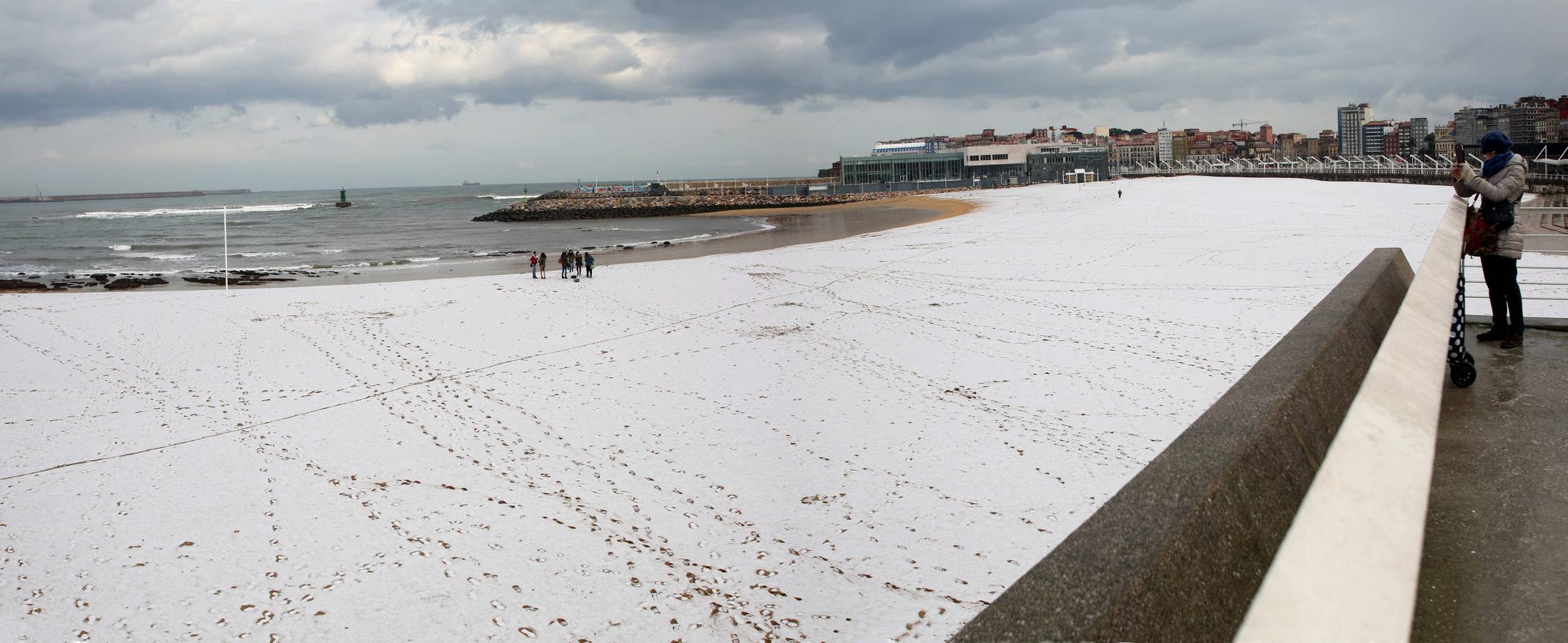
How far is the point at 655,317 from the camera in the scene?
14.7 metres

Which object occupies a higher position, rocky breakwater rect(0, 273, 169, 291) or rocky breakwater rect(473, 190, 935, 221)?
rocky breakwater rect(473, 190, 935, 221)

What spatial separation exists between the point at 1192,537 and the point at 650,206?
85.4 meters

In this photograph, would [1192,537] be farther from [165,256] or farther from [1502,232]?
[165,256]

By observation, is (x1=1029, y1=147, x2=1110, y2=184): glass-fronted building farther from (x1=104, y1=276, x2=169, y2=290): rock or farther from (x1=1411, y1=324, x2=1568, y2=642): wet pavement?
(x1=1411, y1=324, x2=1568, y2=642): wet pavement

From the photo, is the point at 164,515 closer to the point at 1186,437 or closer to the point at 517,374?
the point at 517,374

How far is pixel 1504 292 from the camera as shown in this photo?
528 cm

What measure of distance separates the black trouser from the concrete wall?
289cm

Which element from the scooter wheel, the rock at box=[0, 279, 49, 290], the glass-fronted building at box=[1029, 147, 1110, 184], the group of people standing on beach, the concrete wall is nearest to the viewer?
the concrete wall

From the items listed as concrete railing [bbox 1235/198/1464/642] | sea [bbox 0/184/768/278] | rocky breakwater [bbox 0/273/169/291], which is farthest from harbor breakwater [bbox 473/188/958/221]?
concrete railing [bbox 1235/198/1464/642]

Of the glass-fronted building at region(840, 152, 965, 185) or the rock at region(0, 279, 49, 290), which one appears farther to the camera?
the glass-fronted building at region(840, 152, 965, 185)

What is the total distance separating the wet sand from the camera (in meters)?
25.6

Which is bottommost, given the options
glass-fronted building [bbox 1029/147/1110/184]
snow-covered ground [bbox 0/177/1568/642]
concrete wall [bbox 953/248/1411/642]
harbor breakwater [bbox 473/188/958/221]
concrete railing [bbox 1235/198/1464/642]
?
snow-covered ground [bbox 0/177/1568/642]

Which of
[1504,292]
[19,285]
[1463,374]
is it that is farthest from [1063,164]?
[1463,374]

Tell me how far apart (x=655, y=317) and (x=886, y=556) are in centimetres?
972
